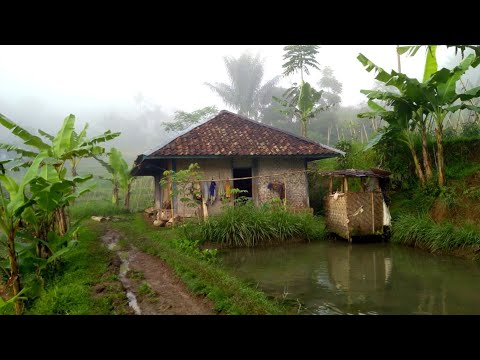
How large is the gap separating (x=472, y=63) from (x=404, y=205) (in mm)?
4262

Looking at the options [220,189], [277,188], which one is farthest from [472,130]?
[220,189]

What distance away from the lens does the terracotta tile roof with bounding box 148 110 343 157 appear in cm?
1248

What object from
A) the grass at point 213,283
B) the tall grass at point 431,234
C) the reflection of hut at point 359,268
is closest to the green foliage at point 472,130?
the tall grass at point 431,234

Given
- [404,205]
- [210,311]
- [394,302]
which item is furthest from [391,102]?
[210,311]

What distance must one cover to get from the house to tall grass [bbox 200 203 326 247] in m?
2.07

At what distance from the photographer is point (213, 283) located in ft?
18.4

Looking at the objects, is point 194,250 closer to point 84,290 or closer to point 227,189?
point 84,290

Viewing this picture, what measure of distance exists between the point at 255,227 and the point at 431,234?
433 centimetres

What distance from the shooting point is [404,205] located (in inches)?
434

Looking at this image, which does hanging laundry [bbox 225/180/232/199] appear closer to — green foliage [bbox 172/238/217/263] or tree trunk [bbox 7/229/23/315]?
Answer: green foliage [bbox 172/238/217/263]

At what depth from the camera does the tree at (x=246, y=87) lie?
34.0m

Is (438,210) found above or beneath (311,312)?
above
